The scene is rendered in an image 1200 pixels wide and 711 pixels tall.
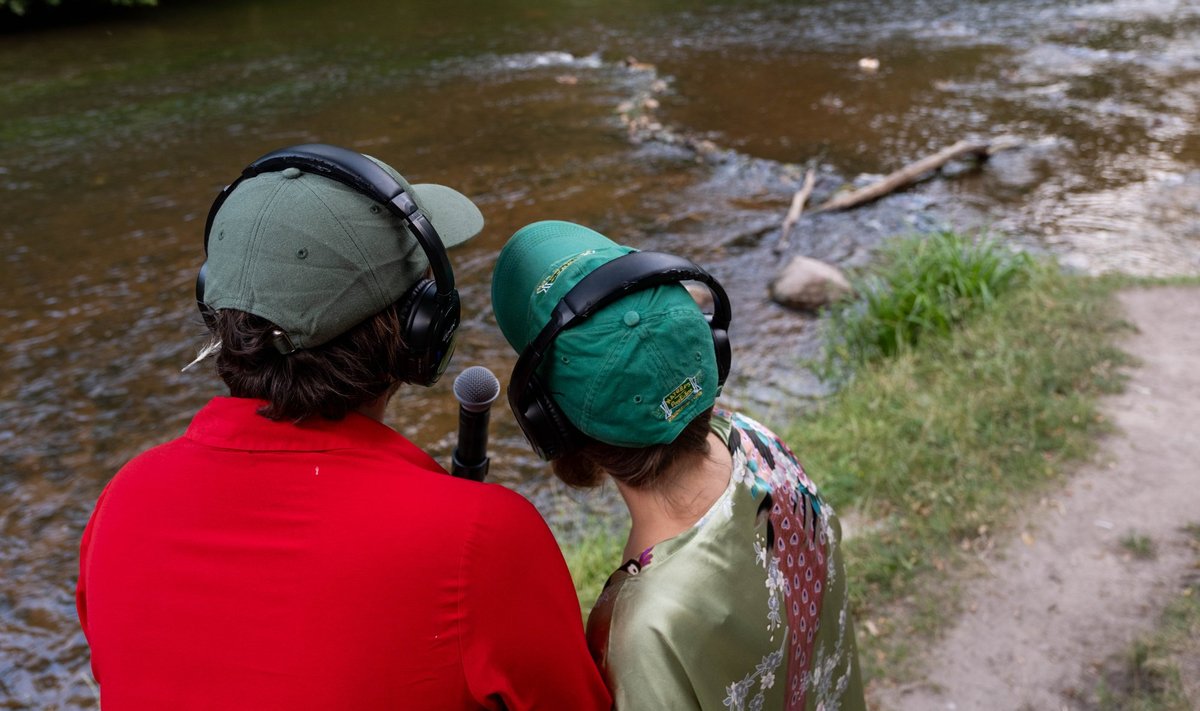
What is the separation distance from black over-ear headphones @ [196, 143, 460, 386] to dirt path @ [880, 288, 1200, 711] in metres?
2.24

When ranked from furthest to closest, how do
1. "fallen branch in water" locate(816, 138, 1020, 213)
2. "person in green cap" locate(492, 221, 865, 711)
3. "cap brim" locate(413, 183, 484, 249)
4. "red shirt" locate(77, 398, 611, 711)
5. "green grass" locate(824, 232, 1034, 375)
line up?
"fallen branch in water" locate(816, 138, 1020, 213) < "green grass" locate(824, 232, 1034, 375) < "cap brim" locate(413, 183, 484, 249) < "person in green cap" locate(492, 221, 865, 711) < "red shirt" locate(77, 398, 611, 711)

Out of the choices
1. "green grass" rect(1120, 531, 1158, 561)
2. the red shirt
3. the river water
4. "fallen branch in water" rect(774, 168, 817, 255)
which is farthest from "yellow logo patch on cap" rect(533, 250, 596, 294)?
"fallen branch in water" rect(774, 168, 817, 255)

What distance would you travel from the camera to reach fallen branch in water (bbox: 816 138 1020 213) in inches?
345

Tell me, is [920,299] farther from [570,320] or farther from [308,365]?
[308,365]

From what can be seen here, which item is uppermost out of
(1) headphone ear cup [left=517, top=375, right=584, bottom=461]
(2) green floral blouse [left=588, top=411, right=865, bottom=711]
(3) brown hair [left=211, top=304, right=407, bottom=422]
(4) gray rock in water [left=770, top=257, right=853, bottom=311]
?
(3) brown hair [left=211, top=304, right=407, bottom=422]

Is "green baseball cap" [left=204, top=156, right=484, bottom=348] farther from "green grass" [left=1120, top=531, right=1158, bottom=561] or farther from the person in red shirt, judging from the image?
"green grass" [left=1120, top=531, right=1158, bottom=561]

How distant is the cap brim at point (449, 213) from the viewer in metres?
1.56

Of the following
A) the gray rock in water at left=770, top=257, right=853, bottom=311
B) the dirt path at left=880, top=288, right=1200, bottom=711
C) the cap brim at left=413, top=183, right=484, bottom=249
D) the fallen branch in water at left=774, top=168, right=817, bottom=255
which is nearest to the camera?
the cap brim at left=413, top=183, right=484, bottom=249

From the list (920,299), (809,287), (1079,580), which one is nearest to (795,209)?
(809,287)

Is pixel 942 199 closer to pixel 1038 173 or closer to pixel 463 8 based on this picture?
pixel 1038 173

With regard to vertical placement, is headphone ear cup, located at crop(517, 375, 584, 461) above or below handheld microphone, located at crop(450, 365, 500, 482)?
above

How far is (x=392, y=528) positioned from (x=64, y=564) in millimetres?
4038

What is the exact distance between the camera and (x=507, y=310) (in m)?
1.60

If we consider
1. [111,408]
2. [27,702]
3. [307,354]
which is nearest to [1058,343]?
[307,354]
